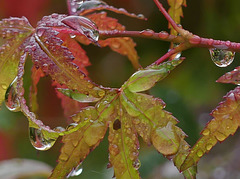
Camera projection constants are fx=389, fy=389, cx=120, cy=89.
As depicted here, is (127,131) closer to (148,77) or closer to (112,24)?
(148,77)

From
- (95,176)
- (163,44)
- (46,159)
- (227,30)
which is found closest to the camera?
(227,30)

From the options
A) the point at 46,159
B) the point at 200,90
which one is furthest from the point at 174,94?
the point at 46,159

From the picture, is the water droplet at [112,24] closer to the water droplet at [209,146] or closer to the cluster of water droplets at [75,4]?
the cluster of water droplets at [75,4]

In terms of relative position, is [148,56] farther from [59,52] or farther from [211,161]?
[59,52]

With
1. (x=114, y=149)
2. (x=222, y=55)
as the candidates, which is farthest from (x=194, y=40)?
(x=114, y=149)

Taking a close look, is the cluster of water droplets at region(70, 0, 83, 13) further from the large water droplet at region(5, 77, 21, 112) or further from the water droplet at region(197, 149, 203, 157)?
the water droplet at region(197, 149, 203, 157)

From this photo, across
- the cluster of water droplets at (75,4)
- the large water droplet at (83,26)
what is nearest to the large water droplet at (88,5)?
the cluster of water droplets at (75,4)
